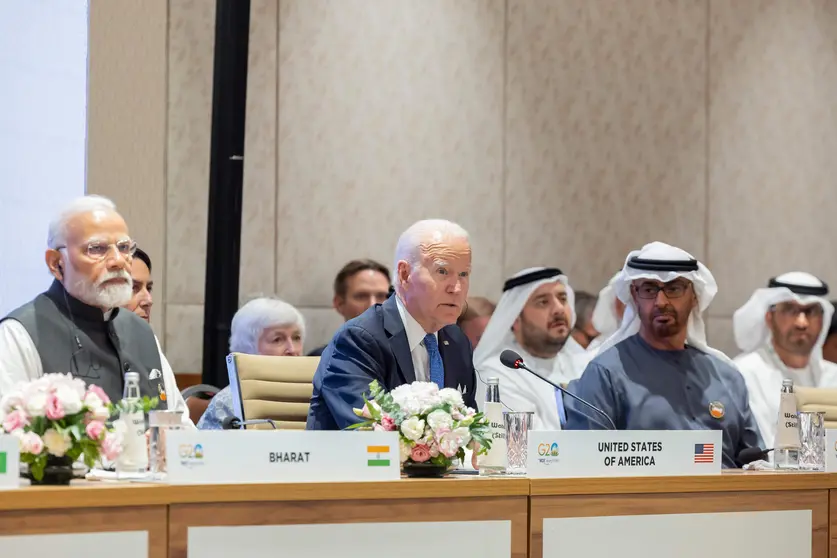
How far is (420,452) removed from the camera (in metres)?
2.91

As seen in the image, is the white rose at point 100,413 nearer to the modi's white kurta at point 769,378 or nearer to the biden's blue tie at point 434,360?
the biden's blue tie at point 434,360

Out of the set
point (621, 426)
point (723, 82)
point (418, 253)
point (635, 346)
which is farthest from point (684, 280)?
point (723, 82)

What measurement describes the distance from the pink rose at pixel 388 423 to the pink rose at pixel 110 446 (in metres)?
0.60

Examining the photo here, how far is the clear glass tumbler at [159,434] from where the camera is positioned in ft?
8.86

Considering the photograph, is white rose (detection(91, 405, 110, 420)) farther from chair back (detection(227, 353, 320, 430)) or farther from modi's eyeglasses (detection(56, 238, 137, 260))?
chair back (detection(227, 353, 320, 430))

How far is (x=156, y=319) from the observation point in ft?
19.2

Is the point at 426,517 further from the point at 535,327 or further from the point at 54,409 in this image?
the point at 535,327

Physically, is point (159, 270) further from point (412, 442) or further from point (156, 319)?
point (412, 442)

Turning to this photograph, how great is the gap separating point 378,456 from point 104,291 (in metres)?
1.40

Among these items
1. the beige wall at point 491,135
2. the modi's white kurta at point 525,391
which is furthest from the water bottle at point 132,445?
the beige wall at point 491,135

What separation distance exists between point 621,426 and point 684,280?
0.59 m

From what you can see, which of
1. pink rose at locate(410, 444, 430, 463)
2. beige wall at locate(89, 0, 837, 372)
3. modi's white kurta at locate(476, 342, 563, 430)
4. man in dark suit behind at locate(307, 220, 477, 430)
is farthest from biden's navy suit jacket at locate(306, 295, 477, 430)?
beige wall at locate(89, 0, 837, 372)

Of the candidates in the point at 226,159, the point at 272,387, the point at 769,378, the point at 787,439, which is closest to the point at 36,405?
the point at 272,387

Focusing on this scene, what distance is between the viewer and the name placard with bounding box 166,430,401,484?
2.61m
